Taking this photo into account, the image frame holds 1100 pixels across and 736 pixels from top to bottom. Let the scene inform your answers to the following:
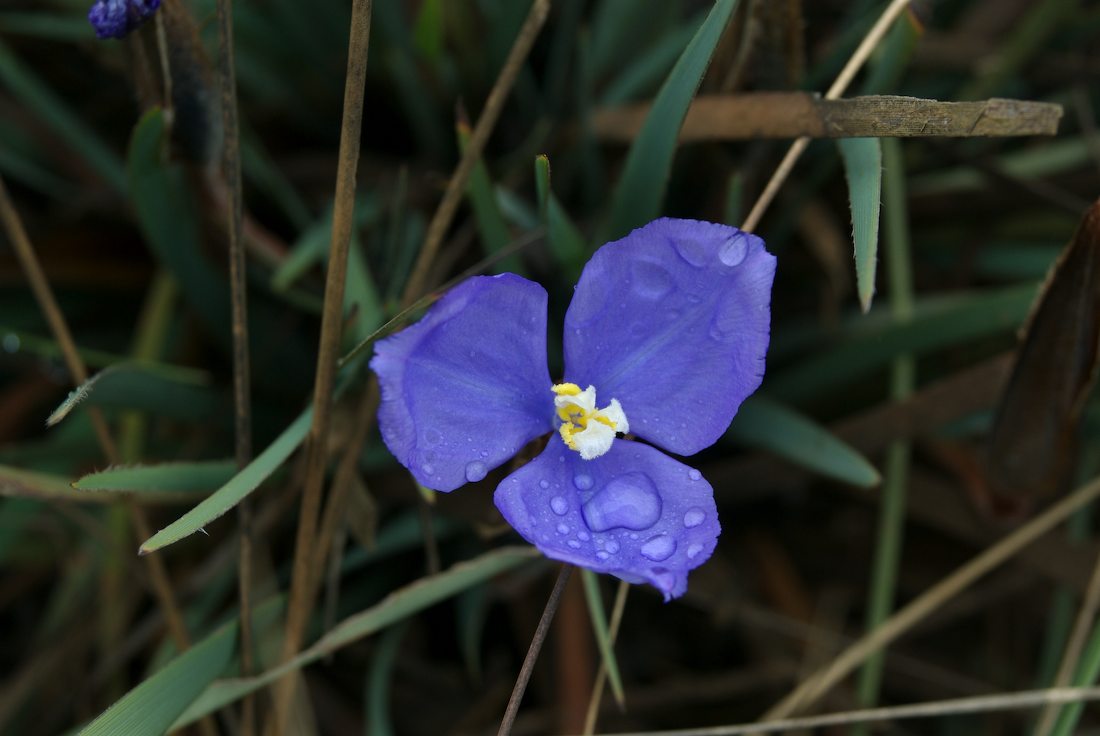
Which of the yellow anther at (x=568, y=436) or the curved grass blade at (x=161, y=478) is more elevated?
the yellow anther at (x=568, y=436)

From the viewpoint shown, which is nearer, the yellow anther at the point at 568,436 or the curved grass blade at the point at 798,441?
the yellow anther at the point at 568,436

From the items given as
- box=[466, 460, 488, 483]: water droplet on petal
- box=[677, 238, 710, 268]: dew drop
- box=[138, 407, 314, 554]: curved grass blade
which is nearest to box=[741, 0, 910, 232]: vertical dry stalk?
box=[677, 238, 710, 268]: dew drop

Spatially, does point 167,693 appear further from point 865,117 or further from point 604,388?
point 865,117

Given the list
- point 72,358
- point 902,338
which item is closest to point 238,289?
point 72,358

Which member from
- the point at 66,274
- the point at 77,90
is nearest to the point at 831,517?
the point at 66,274

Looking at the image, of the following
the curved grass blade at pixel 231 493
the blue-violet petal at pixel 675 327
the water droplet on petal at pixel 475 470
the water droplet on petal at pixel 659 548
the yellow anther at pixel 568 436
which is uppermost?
the blue-violet petal at pixel 675 327

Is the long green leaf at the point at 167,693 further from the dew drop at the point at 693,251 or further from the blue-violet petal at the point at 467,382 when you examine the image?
the dew drop at the point at 693,251

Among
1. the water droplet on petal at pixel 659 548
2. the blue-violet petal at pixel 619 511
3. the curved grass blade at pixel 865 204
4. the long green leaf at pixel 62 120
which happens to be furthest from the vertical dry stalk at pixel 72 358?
the curved grass blade at pixel 865 204
